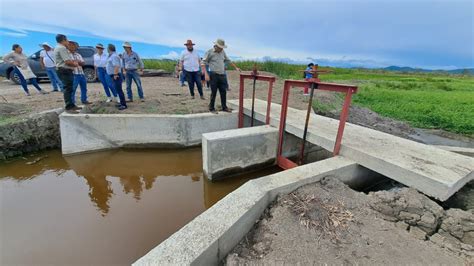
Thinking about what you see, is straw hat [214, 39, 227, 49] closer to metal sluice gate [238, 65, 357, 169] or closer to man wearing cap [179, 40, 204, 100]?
metal sluice gate [238, 65, 357, 169]

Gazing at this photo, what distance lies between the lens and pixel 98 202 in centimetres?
346

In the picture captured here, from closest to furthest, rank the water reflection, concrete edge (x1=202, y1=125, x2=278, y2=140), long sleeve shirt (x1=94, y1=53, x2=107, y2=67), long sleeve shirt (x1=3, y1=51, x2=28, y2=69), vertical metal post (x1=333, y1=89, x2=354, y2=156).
A: 1. vertical metal post (x1=333, y1=89, x2=354, y2=156)
2. the water reflection
3. concrete edge (x1=202, y1=125, x2=278, y2=140)
4. long sleeve shirt (x1=94, y1=53, x2=107, y2=67)
5. long sleeve shirt (x1=3, y1=51, x2=28, y2=69)

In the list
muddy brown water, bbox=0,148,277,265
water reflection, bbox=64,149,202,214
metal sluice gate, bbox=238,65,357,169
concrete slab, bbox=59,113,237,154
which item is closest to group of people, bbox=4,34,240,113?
concrete slab, bbox=59,113,237,154

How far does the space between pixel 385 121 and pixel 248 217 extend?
22.3ft

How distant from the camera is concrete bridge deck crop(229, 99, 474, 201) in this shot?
263 cm

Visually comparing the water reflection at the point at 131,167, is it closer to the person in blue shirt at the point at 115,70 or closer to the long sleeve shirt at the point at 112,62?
the person in blue shirt at the point at 115,70

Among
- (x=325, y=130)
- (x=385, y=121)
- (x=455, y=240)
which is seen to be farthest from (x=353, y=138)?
(x=385, y=121)

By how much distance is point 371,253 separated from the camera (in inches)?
78.2

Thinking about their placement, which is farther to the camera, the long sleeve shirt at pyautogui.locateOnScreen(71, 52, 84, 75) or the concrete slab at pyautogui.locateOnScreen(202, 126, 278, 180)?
the long sleeve shirt at pyautogui.locateOnScreen(71, 52, 84, 75)

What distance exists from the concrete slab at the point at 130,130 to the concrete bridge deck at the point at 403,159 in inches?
82.3

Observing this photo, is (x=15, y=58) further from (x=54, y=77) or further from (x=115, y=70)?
(x=115, y=70)

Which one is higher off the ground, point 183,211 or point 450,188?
point 450,188

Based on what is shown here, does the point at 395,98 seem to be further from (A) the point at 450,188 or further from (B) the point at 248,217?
(B) the point at 248,217

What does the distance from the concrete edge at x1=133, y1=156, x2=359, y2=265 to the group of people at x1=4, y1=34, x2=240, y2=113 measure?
3.04 m
